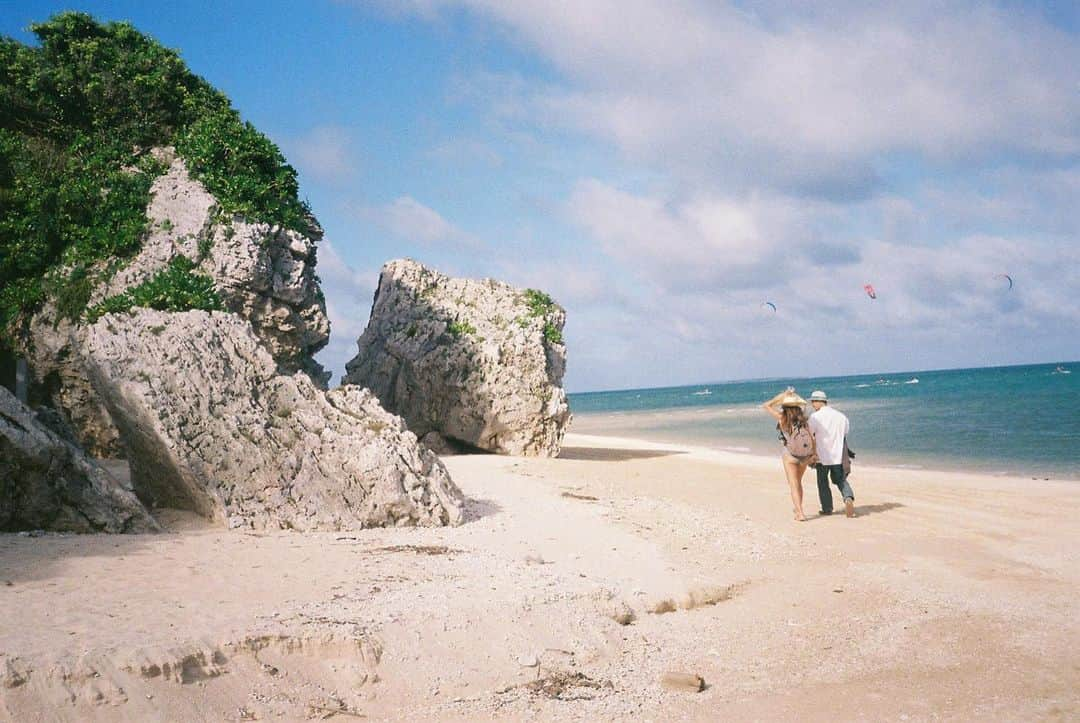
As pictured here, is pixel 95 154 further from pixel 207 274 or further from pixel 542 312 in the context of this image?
pixel 542 312

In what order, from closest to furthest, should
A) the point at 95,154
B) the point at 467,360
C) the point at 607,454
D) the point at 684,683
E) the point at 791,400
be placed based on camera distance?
1. the point at 684,683
2. the point at 791,400
3. the point at 95,154
4. the point at 467,360
5. the point at 607,454

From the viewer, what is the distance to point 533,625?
6.25 meters

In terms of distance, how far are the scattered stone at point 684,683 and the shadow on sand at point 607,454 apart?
556 inches

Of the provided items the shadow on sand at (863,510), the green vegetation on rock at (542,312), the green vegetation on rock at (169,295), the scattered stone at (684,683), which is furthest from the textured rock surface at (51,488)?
the green vegetation on rock at (542,312)

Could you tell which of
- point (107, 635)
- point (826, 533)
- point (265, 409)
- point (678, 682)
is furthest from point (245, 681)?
point (826, 533)

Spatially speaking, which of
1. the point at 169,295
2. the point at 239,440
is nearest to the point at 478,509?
the point at 239,440

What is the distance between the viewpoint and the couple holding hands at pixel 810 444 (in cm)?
1161

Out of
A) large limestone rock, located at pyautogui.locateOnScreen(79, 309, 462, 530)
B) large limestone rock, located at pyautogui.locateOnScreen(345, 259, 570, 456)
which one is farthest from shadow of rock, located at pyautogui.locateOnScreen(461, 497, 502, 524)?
large limestone rock, located at pyautogui.locateOnScreen(345, 259, 570, 456)

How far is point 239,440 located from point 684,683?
6.14 meters

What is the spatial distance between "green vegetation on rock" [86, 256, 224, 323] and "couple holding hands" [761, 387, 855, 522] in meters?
8.54

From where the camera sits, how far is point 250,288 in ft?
40.5

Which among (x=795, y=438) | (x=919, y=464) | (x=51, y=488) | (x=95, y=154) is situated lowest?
(x=919, y=464)

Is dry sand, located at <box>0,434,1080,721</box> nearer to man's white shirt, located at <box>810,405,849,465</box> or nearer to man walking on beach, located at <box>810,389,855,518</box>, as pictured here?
man walking on beach, located at <box>810,389,855,518</box>

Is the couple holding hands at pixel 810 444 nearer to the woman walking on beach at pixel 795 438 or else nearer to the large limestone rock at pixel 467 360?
the woman walking on beach at pixel 795 438
